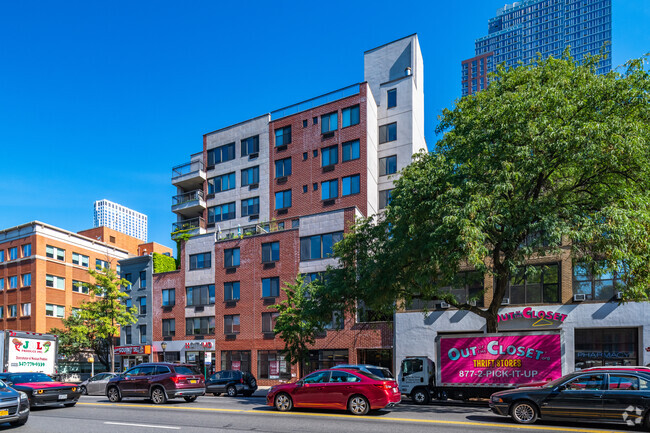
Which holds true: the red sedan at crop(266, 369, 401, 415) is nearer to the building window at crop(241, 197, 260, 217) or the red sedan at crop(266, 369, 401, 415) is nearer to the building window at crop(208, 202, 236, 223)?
the building window at crop(241, 197, 260, 217)

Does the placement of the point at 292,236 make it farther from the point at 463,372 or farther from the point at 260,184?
the point at 463,372

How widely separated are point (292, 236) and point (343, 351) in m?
9.60

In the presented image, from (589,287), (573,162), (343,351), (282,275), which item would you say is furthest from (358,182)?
(573,162)

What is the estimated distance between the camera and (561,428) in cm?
1329

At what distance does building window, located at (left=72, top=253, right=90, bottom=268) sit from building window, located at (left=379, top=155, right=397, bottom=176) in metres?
38.2

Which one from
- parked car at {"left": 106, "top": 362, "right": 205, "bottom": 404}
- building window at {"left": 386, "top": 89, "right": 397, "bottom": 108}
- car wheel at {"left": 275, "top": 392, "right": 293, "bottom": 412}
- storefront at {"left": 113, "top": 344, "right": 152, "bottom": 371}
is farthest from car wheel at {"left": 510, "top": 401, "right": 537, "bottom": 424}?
storefront at {"left": 113, "top": 344, "right": 152, "bottom": 371}

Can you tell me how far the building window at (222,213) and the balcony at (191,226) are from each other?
3.46 ft

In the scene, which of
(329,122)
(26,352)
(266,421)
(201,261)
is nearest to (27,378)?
(26,352)

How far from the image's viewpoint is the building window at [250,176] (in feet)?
→ 160

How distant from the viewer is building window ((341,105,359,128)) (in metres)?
43.7

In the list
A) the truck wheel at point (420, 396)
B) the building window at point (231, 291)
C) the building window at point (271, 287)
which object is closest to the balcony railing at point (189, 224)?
the building window at point (231, 291)

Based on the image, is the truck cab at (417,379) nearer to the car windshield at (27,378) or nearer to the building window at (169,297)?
the car windshield at (27,378)

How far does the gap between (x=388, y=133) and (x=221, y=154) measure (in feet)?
56.1

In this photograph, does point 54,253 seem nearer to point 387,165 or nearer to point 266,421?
point 387,165
